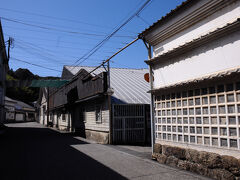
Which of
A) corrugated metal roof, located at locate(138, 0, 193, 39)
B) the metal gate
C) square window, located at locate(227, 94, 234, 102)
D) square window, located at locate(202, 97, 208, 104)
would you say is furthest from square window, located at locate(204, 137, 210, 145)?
the metal gate

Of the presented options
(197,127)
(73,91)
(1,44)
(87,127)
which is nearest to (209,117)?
(197,127)

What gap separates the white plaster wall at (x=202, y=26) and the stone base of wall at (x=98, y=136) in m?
7.48

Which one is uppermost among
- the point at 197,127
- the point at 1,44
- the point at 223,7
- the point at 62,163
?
the point at 1,44

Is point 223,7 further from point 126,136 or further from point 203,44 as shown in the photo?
point 126,136

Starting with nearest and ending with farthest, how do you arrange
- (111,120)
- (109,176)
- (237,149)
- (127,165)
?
(237,149)
(109,176)
(127,165)
(111,120)

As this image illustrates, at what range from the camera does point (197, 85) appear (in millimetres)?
6836

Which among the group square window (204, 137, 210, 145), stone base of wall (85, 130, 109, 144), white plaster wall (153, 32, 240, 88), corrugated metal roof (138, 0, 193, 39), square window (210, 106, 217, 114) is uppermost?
corrugated metal roof (138, 0, 193, 39)

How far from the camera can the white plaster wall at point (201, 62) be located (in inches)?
232

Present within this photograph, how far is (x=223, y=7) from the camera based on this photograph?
20.6ft

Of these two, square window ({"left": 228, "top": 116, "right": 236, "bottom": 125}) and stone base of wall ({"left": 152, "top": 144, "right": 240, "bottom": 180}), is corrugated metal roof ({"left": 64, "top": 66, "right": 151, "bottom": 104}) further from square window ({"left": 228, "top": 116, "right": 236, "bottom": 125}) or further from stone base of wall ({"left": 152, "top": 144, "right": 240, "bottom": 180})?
square window ({"left": 228, "top": 116, "right": 236, "bottom": 125})

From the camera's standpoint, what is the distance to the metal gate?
1406 cm

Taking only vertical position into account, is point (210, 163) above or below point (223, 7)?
below

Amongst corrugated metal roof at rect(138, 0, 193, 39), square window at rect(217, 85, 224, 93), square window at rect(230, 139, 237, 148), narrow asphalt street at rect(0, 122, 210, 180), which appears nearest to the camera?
square window at rect(230, 139, 237, 148)

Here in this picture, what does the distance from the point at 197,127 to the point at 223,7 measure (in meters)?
3.65
